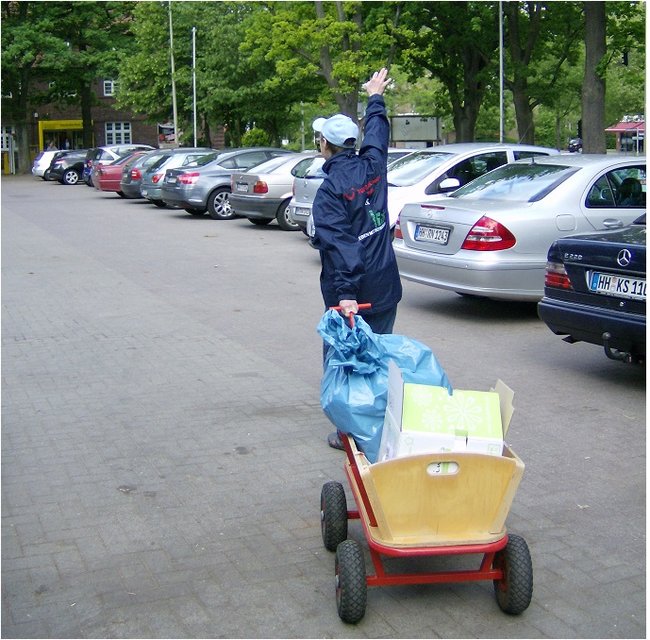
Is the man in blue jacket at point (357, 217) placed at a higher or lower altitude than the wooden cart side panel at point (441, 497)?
higher

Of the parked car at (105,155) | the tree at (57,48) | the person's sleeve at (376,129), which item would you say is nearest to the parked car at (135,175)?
the parked car at (105,155)

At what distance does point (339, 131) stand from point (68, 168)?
3996 centimetres

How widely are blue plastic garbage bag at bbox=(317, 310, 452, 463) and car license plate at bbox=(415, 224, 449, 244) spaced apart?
5497 mm

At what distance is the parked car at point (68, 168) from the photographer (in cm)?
4362

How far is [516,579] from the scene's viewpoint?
394cm

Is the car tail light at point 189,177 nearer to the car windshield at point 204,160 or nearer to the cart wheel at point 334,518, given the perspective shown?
the car windshield at point 204,160

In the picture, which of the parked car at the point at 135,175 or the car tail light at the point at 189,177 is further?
the parked car at the point at 135,175

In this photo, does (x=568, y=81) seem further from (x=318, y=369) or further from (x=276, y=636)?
(x=276, y=636)

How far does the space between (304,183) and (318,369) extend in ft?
27.6

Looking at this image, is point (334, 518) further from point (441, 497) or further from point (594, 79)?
point (594, 79)

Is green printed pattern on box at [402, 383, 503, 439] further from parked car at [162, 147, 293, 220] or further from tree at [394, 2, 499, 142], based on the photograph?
tree at [394, 2, 499, 142]

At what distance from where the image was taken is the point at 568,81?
40.2 m

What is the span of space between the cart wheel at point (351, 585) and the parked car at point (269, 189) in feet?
52.0

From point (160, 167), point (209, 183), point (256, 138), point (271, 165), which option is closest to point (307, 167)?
point (271, 165)
